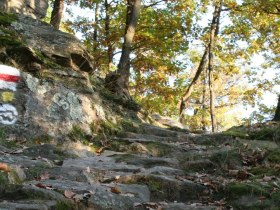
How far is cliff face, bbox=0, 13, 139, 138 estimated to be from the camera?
6.89 meters

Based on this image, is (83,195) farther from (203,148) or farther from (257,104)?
(257,104)

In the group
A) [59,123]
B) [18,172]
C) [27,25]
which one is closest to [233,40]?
[27,25]

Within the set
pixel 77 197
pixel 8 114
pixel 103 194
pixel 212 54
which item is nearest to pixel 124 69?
pixel 8 114

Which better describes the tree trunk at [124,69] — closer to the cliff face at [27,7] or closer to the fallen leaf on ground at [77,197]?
the cliff face at [27,7]

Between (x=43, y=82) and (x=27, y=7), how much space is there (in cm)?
627

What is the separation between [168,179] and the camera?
4543mm

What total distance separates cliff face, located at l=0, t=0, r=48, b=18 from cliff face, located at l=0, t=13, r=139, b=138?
1.82m

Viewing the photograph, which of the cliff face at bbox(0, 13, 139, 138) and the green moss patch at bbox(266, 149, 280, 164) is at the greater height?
the cliff face at bbox(0, 13, 139, 138)

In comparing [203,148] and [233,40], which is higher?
[233,40]

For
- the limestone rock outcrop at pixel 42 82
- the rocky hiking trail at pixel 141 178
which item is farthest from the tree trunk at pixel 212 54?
the rocky hiking trail at pixel 141 178

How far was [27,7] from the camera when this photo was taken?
12914 millimetres

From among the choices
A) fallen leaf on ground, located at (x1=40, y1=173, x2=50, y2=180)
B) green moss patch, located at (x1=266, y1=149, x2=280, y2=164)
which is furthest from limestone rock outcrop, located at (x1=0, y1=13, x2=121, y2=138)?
green moss patch, located at (x1=266, y1=149, x2=280, y2=164)

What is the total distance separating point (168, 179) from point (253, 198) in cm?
101

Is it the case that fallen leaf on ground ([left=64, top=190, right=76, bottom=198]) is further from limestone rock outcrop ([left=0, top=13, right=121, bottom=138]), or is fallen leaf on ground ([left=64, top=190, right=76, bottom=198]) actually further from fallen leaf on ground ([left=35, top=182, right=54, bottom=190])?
limestone rock outcrop ([left=0, top=13, right=121, bottom=138])
